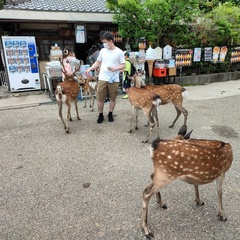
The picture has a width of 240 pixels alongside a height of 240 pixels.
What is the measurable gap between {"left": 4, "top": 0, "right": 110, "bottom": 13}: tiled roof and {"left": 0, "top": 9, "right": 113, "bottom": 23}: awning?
27 centimetres

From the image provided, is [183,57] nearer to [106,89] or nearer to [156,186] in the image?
[106,89]

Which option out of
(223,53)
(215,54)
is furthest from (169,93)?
(223,53)

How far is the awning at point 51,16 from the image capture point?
7.93 metres

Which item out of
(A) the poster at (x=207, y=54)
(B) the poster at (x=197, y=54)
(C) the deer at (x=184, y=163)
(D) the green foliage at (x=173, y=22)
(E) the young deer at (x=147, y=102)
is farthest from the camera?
(A) the poster at (x=207, y=54)

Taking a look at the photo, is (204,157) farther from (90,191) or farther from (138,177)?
(90,191)

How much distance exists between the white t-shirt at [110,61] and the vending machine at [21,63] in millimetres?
4310

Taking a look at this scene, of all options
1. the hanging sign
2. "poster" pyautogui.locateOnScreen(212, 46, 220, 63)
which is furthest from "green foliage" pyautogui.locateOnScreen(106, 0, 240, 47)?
the hanging sign

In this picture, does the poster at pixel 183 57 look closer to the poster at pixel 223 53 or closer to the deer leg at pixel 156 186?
the poster at pixel 223 53

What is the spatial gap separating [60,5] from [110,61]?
6.56 meters

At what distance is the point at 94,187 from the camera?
9.85 ft

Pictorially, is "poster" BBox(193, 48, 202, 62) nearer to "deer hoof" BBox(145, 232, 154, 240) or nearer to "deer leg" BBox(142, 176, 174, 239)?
"deer leg" BBox(142, 176, 174, 239)

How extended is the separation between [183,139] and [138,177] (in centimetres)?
110

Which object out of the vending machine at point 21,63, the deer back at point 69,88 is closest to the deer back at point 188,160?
the deer back at point 69,88

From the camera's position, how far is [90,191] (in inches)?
115
